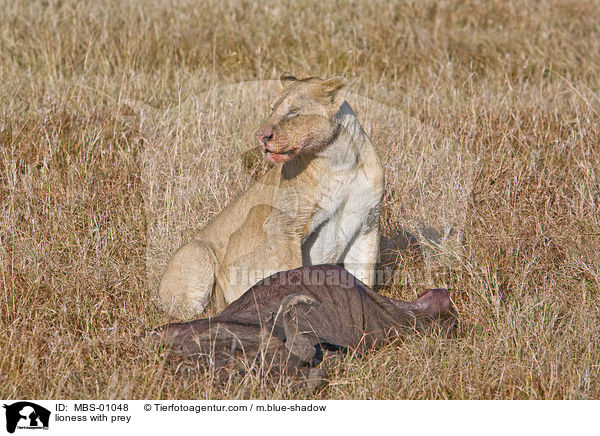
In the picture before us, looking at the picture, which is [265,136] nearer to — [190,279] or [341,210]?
Answer: [341,210]

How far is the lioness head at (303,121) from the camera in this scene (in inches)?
158

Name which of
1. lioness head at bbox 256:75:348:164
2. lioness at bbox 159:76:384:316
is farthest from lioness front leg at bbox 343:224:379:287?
lioness head at bbox 256:75:348:164

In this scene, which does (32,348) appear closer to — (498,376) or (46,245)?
(46,245)

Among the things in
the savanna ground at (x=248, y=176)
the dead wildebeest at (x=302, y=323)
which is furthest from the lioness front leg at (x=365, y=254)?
the savanna ground at (x=248, y=176)

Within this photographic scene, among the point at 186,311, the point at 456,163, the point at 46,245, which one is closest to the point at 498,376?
the point at 186,311

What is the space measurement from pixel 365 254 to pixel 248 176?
6.85ft

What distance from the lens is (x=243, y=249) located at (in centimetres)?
452

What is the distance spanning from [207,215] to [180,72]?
9.37 ft

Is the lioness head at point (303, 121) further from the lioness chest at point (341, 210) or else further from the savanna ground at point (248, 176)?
the savanna ground at point (248, 176)

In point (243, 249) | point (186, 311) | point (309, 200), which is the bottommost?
point (186, 311)

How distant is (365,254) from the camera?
4473 mm
